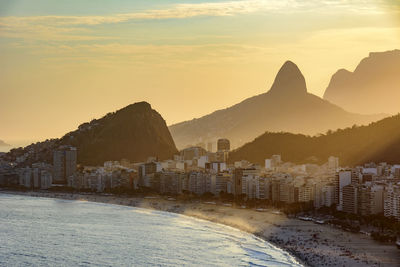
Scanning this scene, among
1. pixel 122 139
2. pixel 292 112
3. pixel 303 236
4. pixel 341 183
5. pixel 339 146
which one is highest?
pixel 292 112

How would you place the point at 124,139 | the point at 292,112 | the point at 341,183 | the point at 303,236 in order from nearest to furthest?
the point at 303,236 < the point at 341,183 < the point at 124,139 < the point at 292,112

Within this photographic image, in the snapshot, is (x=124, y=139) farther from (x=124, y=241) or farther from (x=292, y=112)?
(x=124, y=241)

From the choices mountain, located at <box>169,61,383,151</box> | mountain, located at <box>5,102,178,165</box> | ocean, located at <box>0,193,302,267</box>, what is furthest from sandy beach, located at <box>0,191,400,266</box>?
mountain, located at <box>169,61,383,151</box>

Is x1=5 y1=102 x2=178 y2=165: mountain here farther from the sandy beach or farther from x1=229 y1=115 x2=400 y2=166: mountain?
the sandy beach

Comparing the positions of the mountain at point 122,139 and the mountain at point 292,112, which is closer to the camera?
the mountain at point 122,139

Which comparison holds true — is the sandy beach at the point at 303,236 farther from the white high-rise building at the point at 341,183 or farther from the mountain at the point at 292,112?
the mountain at the point at 292,112

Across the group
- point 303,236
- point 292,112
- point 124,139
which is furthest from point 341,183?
point 292,112

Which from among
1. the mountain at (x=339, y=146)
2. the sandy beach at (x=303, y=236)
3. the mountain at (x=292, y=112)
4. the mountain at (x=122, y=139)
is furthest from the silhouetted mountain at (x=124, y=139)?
the sandy beach at (x=303, y=236)

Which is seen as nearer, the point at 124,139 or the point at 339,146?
the point at 339,146
